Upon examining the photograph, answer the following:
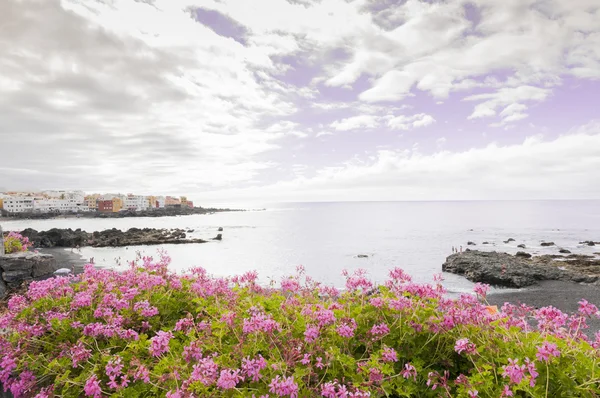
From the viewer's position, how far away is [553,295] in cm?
2061

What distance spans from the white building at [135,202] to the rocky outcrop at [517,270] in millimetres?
173169

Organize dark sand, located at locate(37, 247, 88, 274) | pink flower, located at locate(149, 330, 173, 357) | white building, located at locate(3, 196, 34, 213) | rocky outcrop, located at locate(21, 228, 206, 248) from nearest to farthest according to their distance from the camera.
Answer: pink flower, located at locate(149, 330, 173, 357) < dark sand, located at locate(37, 247, 88, 274) < rocky outcrop, located at locate(21, 228, 206, 248) < white building, located at locate(3, 196, 34, 213)

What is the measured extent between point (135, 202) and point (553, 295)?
7518 inches

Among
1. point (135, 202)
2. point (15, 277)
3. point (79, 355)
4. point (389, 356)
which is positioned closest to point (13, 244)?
point (15, 277)

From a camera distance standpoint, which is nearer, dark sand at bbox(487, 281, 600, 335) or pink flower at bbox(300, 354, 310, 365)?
pink flower at bbox(300, 354, 310, 365)

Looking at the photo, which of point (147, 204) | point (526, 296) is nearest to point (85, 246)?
point (526, 296)

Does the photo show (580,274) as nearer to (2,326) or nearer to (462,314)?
(462,314)

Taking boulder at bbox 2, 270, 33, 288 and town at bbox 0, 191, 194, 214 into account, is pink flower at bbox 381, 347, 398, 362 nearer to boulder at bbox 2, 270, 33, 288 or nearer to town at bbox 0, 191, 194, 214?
boulder at bbox 2, 270, 33, 288

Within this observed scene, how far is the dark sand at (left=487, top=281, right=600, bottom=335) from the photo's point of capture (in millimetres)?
18688

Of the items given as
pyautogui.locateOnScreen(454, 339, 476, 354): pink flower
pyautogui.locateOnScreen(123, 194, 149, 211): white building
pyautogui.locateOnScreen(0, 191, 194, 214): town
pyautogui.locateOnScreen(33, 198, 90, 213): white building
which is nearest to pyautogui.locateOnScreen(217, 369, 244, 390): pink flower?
pyautogui.locateOnScreen(454, 339, 476, 354): pink flower

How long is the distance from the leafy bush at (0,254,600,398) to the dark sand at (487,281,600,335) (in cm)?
1741

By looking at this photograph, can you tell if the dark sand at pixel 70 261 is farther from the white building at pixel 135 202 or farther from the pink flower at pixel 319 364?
the white building at pixel 135 202

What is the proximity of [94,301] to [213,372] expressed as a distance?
2.61m

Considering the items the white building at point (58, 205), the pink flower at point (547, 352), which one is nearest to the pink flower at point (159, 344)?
the pink flower at point (547, 352)
